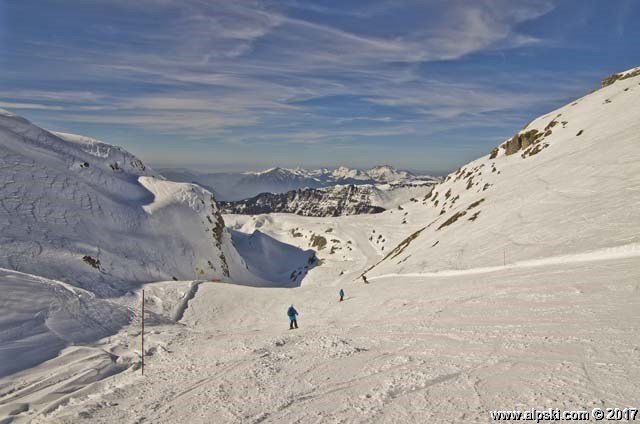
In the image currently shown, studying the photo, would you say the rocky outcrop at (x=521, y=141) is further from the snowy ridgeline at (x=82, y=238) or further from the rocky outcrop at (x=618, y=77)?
the snowy ridgeline at (x=82, y=238)

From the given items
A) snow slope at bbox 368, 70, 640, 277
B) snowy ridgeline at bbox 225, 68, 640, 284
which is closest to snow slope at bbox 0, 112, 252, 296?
snowy ridgeline at bbox 225, 68, 640, 284

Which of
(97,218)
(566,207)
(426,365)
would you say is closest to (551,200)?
(566,207)

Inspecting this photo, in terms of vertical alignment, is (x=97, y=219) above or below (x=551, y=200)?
above

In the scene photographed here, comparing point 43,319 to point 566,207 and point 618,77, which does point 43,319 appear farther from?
point 618,77

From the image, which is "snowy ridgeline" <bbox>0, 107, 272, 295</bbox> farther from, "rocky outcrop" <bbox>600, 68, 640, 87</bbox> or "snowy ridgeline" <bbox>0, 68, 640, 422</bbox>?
"rocky outcrop" <bbox>600, 68, 640, 87</bbox>

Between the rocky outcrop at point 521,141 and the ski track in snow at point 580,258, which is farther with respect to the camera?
the rocky outcrop at point 521,141

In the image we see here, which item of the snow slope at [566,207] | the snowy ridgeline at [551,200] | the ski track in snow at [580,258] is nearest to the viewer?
the ski track in snow at [580,258]

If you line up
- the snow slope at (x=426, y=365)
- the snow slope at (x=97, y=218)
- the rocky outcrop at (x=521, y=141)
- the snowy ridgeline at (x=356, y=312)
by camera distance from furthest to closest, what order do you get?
the rocky outcrop at (x=521, y=141) < the snow slope at (x=97, y=218) < the snowy ridgeline at (x=356, y=312) < the snow slope at (x=426, y=365)

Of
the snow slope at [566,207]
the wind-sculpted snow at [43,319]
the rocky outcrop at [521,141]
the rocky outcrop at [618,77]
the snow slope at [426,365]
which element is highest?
the rocky outcrop at [618,77]

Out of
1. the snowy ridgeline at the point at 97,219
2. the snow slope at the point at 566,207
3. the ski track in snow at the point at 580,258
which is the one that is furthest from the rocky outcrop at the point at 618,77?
the snowy ridgeline at the point at 97,219

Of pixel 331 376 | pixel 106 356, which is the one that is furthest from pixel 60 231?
pixel 331 376

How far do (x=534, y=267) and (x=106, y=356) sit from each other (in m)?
21.4

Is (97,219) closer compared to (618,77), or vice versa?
(97,219)

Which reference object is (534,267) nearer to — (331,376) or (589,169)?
(331,376)
